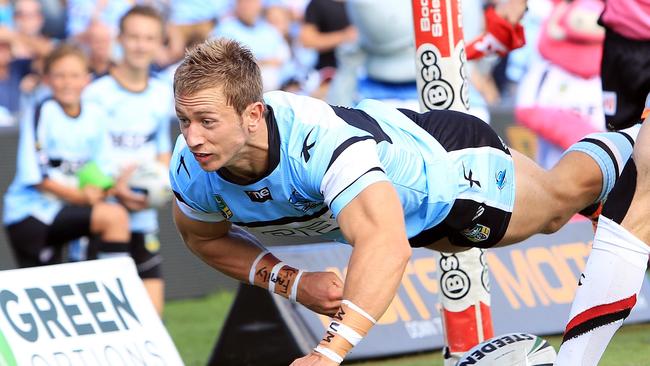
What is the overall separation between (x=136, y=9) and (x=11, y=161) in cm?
140

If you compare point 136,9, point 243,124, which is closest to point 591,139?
point 243,124

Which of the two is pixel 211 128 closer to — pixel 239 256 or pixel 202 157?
pixel 202 157

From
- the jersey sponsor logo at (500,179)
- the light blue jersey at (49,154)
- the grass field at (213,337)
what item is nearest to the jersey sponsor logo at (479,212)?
the jersey sponsor logo at (500,179)

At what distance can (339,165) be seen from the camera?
Answer: 4.45m

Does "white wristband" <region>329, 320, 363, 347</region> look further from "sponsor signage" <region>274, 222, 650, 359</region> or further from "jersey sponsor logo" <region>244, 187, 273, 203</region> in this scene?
Result: "sponsor signage" <region>274, 222, 650, 359</region>

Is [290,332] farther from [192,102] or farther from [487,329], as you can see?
[192,102]

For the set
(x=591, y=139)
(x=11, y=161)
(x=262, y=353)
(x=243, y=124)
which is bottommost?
(x=262, y=353)

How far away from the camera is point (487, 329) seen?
615cm

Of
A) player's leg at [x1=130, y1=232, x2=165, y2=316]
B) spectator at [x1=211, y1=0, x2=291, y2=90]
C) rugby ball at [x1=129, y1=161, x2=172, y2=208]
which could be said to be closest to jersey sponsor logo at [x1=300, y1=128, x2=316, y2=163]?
rugby ball at [x1=129, y1=161, x2=172, y2=208]

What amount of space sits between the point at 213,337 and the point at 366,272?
3.89m

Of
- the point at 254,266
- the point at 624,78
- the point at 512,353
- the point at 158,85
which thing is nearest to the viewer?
the point at 512,353

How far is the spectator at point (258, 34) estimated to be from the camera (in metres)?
11.8

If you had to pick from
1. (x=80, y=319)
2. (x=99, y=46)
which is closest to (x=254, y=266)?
(x=80, y=319)

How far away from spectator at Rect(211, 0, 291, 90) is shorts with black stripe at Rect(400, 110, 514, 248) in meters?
6.51
